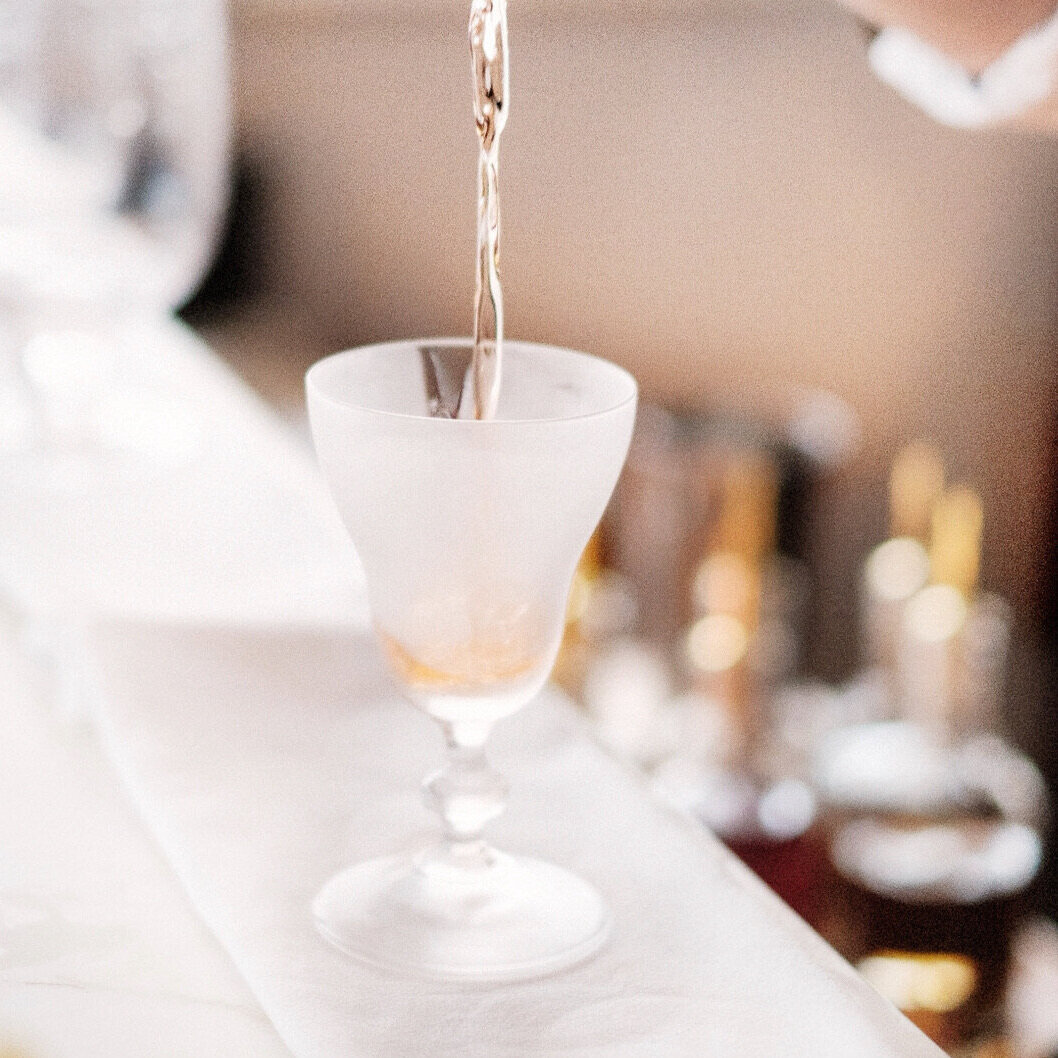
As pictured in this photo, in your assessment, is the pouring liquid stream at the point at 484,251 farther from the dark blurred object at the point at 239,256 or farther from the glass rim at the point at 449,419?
the dark blurred object at the point at 239,256

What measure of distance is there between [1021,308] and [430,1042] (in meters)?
1.09

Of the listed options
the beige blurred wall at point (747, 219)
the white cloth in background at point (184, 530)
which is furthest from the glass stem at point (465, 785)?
the beige blurred wall at point (747, 219)

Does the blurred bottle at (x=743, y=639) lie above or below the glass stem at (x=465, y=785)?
below

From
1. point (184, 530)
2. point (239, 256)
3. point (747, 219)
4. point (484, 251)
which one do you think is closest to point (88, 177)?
point (184, 530)

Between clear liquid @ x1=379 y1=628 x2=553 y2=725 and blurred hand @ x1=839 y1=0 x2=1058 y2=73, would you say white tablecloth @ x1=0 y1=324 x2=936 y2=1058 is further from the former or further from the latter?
blurred hand @ x1=839 y1=0 x2=1058 y2=73

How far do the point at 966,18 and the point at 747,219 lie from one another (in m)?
1.06

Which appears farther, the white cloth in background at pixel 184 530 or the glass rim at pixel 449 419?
the white cloth in background at pixel 184 530

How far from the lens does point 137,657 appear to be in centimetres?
38

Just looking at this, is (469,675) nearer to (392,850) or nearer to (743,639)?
(392,850)

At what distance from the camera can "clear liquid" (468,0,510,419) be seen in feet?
0.87

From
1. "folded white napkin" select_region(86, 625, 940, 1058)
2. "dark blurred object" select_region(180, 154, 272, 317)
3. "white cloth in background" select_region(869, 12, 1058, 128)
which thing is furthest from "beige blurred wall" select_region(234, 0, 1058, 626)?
"folded white napkin" select_region(86, 625, 940, 1058)

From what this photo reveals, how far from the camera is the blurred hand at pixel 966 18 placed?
30cm

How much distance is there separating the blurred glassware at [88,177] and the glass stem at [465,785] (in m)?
0.36

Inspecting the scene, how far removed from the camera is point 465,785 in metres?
0.28
